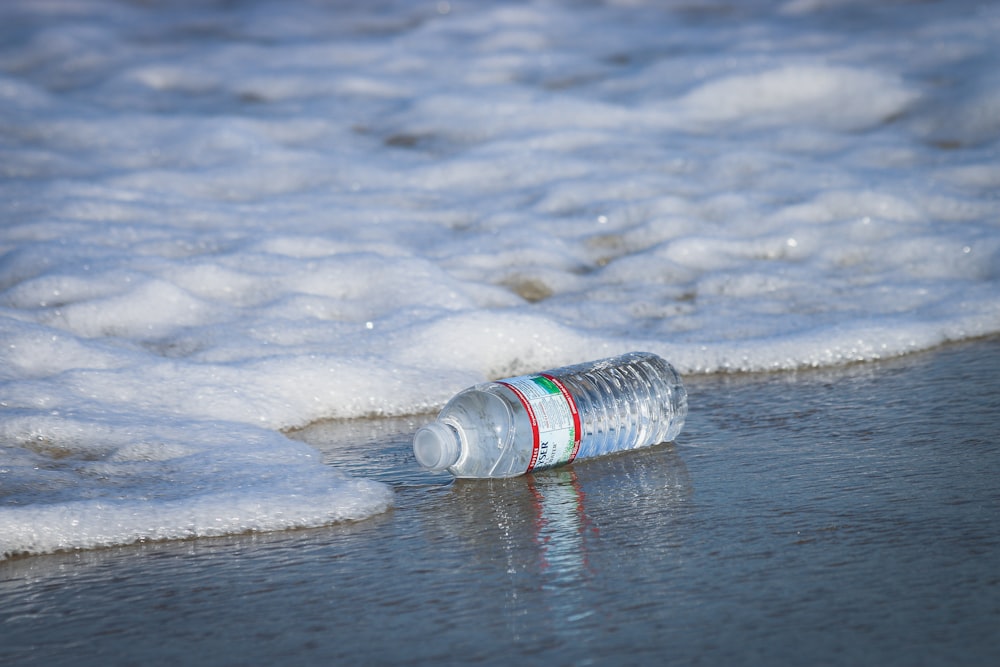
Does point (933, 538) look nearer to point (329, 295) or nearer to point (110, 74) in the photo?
point (329, 295)

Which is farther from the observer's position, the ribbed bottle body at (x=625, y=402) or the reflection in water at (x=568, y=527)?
the ribbed bottle body at (x=625, y=402)

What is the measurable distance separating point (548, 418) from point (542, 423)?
0.07 feet

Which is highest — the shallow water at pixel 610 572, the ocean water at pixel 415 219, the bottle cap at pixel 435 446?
the ocean water at pixel 415 219

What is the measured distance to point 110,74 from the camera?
6.25 meters

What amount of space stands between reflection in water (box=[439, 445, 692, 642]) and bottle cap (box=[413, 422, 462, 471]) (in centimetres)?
8

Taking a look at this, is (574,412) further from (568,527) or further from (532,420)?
(568,527)

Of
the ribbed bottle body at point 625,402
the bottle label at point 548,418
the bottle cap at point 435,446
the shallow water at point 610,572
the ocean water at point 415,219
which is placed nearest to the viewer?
the shallow water at point 610,572

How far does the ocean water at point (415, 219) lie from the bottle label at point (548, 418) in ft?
1.03

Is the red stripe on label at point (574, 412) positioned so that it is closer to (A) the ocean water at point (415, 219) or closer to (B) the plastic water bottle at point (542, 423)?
(B) the plastic water bottle at point (542, 423)

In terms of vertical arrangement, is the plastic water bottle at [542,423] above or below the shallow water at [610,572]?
above

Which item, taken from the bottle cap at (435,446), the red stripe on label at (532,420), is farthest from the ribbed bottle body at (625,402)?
the bottle cap at (435,446)

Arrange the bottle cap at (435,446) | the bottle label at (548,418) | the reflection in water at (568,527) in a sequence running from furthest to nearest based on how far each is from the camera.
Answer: the bottle label at (548,418), the bottle cap at (435,446), the reflection in water at (568,527)

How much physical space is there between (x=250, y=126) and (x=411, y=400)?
299 cm

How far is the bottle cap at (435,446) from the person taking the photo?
2084 mm
